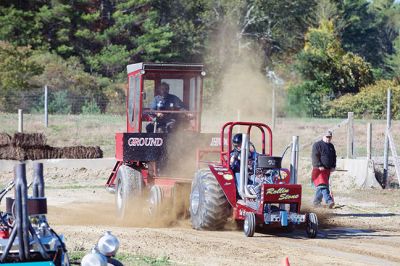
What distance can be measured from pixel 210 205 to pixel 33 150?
40.1 ft

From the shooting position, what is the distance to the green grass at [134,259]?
11.2m

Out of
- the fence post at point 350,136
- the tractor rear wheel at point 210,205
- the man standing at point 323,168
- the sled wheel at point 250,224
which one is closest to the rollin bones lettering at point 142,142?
the tractor rear wheel at point 210,205

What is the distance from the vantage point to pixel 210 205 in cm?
1498

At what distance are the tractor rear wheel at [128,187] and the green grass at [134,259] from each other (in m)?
5.14

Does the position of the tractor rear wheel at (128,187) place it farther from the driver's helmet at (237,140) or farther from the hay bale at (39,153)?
the hay bale at (39,153)

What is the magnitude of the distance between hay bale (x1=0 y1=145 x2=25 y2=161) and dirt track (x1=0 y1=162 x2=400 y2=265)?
4937 mm

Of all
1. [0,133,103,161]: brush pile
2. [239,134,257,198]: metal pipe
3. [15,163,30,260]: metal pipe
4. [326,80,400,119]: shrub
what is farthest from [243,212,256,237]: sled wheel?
[326,80,400,119]: shrub

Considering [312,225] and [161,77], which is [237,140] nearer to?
[312,225]

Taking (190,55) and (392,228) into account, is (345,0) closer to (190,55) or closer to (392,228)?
(190,55)

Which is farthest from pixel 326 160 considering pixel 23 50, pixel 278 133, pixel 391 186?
pixel 23 50

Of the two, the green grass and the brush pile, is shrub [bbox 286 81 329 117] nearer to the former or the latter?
the brush pile

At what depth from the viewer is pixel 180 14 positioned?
57094 millimetres

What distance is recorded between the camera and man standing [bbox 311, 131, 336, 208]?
19.3 metres

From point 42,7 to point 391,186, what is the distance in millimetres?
30954
